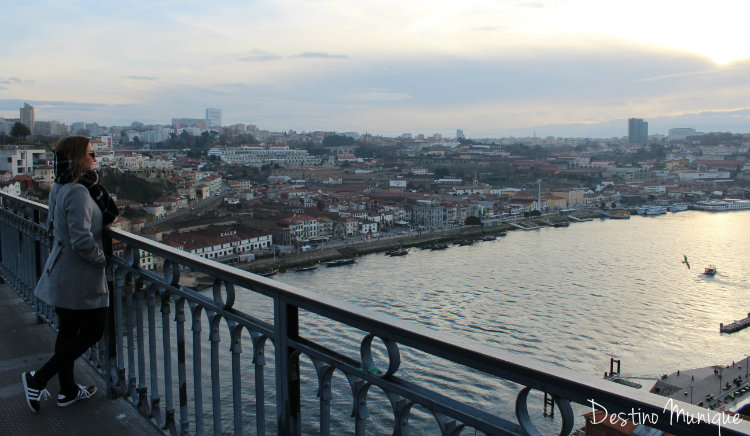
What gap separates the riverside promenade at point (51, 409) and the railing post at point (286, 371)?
28 cm

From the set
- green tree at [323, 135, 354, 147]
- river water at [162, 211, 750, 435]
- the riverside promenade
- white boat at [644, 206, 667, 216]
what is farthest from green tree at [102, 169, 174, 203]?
green tree at [323, 135, 354, 147]

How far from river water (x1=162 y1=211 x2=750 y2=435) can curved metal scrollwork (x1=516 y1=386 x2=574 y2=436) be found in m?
1.41

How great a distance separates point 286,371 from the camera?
0.48m

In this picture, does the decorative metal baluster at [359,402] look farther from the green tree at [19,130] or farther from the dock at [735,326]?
the green tree at [19,130]

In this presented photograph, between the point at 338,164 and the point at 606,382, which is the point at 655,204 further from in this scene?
the point at 606,382

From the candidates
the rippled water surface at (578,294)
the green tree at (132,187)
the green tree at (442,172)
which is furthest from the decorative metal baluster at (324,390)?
the green tree at (442,172)

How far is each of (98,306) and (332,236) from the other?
12424 millimetres

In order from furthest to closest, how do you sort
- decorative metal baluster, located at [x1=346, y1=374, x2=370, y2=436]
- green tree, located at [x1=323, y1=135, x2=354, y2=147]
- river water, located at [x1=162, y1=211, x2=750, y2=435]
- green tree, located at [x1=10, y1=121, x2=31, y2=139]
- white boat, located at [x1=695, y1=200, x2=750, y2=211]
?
green tree, located at [x1=323, y1=135, x2=354, y2=147] → white boat, located at [x1=695, y1=200, x2=750, y2=211] → green tree, located at [x1=10, y1=121, x2=31, y2=139] → river water, located at [x1=162, y1=211, x2=750, y2=435] → decorative metal baluster, located at [x1=346, y1=374, x2=370, y2=436]

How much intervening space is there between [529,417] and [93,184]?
0.62 metres

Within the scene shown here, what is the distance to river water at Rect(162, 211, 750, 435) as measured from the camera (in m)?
3.96

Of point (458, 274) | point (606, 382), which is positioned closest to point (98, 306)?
point (606, 382)

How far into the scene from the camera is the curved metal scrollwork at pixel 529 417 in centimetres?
29

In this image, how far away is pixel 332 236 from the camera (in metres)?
13.1

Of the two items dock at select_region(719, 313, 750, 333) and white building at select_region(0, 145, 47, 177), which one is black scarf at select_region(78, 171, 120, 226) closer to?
dock at select_region(719, 313, 750, 333)
